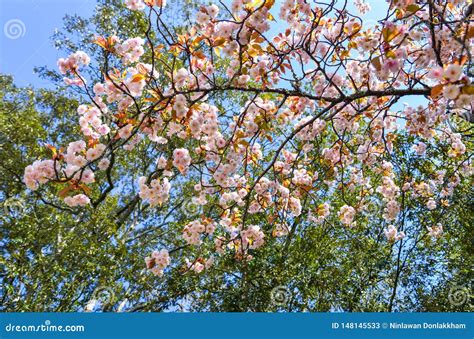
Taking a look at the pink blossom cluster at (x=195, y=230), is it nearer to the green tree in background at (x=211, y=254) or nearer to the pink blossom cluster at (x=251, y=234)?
the pink blossom cluster at (x=251, y=234)

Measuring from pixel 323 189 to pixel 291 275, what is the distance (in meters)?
2.13

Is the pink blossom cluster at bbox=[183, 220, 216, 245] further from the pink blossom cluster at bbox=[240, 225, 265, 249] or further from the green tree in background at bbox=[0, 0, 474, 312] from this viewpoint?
the green tree in background at bbox=[0, 0, 474, 312]

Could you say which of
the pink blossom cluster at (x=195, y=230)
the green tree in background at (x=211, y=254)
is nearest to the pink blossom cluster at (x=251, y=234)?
the pink blossom cluster at (x=195, y=230)

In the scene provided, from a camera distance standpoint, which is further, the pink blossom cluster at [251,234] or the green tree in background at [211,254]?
the green tree in background at [211,254]

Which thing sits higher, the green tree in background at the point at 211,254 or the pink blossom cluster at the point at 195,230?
the green tree in background at the point at 211,254

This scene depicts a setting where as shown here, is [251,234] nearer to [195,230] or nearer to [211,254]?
[195,230]

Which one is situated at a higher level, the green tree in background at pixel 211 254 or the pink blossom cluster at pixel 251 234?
the green tree in background at pixel 211 254

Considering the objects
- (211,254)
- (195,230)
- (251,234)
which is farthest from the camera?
(211,254)

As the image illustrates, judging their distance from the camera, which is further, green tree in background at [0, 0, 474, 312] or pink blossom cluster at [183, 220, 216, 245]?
green tree in background at [0, 0, 474, 312]

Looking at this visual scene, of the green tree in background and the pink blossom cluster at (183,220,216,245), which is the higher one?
the green tree in background

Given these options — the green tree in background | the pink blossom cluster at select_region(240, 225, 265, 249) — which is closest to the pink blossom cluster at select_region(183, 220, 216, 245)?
the pink blossom cluster at select_region(240, 225, 265, 249)

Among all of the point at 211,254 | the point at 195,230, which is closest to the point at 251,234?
the point at 195,230

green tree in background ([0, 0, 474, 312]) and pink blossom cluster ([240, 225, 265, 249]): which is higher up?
green tree in background ([0, 0, 474, 312])

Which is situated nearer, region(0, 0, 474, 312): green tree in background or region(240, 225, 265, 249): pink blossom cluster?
region(240, 225, 265, 249): pink blossom cluster
